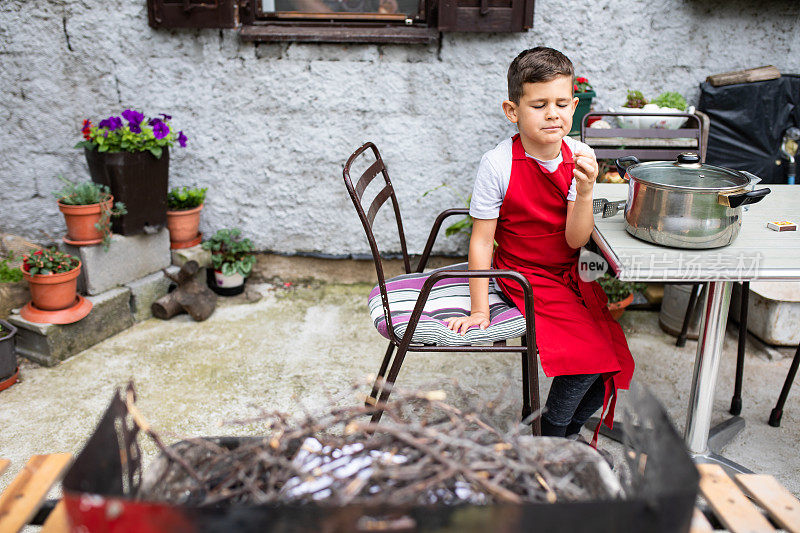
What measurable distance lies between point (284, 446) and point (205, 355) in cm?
227

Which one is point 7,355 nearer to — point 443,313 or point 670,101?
point 443,313

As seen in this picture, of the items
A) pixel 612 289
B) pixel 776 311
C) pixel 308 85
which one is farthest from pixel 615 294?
pixel 308 85

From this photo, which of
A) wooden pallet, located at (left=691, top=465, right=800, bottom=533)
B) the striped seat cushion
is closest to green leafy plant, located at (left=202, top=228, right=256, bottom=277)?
the striped seat cushion

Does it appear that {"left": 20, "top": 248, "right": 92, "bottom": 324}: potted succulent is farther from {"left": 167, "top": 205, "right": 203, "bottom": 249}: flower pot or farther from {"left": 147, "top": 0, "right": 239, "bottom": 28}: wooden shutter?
{"left": 147, "top": 0, "right": 239, "bottom": 28}: wooden shutter

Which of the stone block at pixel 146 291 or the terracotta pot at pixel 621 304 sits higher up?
the terracotta pot at pixel 621 304

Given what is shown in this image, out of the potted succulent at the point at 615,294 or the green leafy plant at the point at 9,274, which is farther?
the potted succulent at the point at 615,294

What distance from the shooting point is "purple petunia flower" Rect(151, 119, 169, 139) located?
345cm

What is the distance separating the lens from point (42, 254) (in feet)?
10.5

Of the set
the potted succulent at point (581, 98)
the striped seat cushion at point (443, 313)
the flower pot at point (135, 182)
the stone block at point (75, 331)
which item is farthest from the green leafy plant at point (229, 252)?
the potted succulent at point (581, 98)

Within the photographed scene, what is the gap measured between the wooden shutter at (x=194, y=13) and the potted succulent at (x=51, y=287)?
1375mm

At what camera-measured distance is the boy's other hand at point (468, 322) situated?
211cm

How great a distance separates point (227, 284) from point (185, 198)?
563 millimetres

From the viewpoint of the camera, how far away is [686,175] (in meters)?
1.93

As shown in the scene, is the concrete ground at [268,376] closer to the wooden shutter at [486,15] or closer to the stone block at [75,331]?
the stone block at [75,331]
